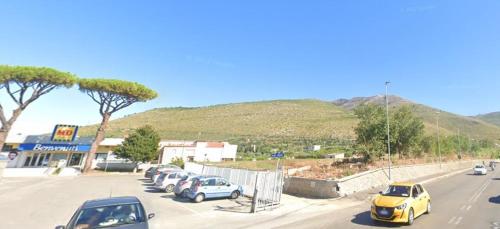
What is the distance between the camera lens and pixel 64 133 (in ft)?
140

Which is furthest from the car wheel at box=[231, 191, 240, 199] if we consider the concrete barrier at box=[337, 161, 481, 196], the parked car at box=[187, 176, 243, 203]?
the concrete barrier at box=[337, 161, 481, 196]

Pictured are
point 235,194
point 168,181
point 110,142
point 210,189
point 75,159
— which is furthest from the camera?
point 110,142

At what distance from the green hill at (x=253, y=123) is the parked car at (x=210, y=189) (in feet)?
188

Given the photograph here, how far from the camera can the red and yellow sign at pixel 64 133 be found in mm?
42000

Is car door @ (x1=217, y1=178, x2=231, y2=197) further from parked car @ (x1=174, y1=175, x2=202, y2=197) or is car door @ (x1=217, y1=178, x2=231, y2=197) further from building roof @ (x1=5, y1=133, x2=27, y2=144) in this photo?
building roof @ (x1=5, y1=133, x2=27, y2=144)

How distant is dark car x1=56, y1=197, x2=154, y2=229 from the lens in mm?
7707

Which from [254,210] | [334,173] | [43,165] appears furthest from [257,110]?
[254,210]

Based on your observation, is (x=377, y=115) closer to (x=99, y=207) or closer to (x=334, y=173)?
(x=334, y=173)

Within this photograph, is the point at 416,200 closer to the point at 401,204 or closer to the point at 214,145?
the point at 401,204

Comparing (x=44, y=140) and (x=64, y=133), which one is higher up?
(x=64, y=133)

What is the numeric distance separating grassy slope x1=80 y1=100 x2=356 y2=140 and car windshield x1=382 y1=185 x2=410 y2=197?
7602 centimetres

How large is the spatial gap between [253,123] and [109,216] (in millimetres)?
103039

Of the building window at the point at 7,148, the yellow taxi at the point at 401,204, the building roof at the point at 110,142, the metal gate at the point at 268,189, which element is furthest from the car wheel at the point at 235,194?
the building window at the point at 7,148

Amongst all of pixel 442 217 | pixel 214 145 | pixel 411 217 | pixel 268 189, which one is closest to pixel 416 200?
pixel 411 217
